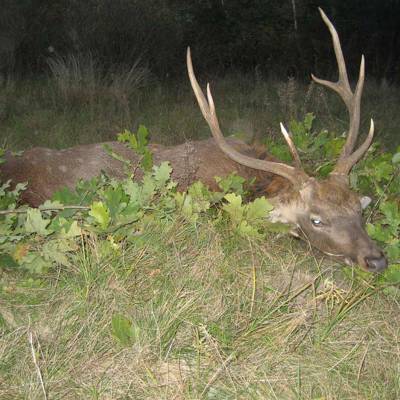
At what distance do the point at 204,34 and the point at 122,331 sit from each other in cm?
1010

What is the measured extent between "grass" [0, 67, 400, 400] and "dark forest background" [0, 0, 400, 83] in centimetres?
675

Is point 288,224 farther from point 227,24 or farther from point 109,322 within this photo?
point 227,24

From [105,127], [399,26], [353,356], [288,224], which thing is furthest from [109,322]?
[399,26]

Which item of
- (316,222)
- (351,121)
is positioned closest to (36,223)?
(316,222)

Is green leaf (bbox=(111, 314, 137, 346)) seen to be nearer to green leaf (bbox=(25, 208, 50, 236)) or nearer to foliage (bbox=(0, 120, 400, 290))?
foliage (bbox=(0, 120, 400, 290))

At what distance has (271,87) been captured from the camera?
9.31 m

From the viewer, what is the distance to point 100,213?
3.00 metres

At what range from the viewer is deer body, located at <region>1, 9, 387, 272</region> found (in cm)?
352

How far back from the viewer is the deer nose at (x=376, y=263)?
10.6 ft

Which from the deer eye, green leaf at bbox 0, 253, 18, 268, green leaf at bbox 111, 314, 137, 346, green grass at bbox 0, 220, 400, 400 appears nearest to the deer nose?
green grass at bbox 0, 220, 400, 400

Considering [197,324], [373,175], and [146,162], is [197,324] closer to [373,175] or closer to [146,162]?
[146,162]

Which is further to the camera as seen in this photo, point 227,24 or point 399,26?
point 399,26

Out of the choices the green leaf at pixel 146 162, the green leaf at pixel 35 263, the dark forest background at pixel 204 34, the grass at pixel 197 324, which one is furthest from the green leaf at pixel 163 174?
the dark forest background at pixel 204 34

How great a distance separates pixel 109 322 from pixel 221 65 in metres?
9.47
